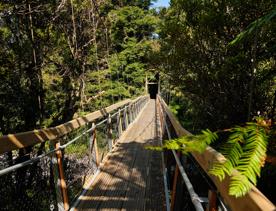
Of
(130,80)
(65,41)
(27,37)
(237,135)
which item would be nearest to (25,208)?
(237,135)

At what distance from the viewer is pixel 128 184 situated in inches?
158

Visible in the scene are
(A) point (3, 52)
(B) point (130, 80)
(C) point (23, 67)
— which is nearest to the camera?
(A) point (3, 52)

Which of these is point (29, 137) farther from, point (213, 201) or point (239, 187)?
point (239, 187)

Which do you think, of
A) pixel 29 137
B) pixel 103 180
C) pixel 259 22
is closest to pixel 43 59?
pixel 103 180

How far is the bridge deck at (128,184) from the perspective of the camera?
3.33 m

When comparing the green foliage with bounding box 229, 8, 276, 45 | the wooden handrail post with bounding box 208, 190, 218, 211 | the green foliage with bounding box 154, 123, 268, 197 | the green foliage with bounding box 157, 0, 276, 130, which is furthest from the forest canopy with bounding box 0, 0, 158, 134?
the green foliage with bounding box 154, 123, 268, 197

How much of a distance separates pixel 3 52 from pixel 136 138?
3.64 metres

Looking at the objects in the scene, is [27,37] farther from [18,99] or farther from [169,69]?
[169,69]

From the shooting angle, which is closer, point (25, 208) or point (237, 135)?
point (237, 135)

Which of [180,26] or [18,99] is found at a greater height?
[180,26]

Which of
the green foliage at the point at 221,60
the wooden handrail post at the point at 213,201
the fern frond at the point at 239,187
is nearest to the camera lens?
the fern frond at the point at 239,187

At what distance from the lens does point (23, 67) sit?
6.11 metres

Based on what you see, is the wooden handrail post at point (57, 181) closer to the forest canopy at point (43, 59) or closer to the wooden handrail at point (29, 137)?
the wooden handrail at point (29, 137)

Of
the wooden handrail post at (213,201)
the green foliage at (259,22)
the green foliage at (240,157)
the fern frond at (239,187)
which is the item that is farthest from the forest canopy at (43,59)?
the fern frond at (239,187)
